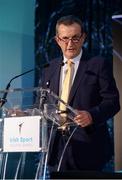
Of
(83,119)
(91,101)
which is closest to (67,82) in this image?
(91,101)

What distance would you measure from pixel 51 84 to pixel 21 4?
213 cm

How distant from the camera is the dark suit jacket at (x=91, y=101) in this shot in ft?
8.38

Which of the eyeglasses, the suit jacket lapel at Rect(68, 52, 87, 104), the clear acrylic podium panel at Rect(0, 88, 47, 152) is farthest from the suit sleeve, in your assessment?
the clear acrylic podium panel at Rect(0, 88, 47, 152)

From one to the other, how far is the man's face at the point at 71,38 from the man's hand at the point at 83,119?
66cm

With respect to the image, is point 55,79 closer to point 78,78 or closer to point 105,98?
point 78,78

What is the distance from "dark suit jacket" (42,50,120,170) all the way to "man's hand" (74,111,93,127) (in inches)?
10.2

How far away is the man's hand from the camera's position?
6.99ft

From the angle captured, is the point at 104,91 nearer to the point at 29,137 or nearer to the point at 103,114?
the point at 103,114

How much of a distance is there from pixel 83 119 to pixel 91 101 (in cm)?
53

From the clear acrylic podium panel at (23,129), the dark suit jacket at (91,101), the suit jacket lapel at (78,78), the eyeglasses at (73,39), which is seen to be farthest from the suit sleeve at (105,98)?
the clear acrylic podium panel at (23,129)

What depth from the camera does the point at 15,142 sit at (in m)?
2.03

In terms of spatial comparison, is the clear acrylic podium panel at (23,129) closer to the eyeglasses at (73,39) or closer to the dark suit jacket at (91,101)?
the dark suit jacket at (91,101)

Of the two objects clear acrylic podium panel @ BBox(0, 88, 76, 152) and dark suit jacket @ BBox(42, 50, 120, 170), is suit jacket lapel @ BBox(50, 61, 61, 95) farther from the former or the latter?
clear acrylic podium panel @ BBox(0, 88, 76, 152)

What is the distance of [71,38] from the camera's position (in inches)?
107
